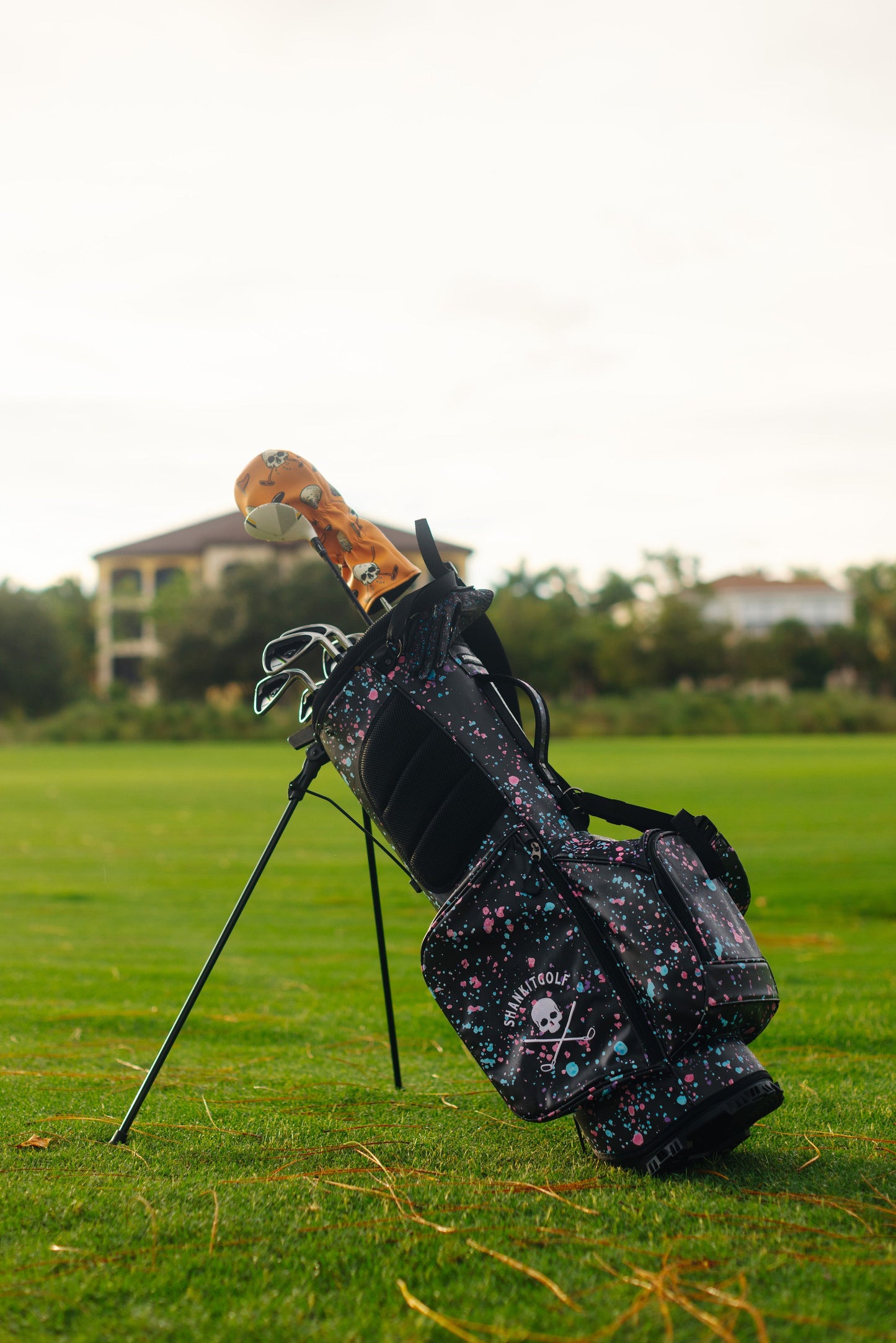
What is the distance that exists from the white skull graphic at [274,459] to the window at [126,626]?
216 ft

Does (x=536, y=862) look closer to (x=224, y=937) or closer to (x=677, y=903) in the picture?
(x=677, y=903)

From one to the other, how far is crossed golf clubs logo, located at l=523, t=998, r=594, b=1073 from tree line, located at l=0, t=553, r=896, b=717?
135 ft

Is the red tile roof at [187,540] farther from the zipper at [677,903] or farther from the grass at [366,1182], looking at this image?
the zipper at [677,903]

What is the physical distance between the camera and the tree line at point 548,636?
55469 mm

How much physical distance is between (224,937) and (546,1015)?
35.4 inches

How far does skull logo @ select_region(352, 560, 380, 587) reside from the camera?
3273 mm

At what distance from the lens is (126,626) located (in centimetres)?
6769

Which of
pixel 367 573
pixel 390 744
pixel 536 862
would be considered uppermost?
pixel 367 573

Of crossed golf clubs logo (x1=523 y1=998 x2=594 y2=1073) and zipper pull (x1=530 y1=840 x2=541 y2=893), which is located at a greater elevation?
zipper pull (x1=530 y1=840 x2=541 y2=893)

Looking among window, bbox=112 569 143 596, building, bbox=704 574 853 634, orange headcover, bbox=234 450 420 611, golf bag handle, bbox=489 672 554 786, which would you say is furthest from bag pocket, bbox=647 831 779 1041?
building, bbox=704 574 853 634

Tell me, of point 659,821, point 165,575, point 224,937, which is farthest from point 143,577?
point 659,821

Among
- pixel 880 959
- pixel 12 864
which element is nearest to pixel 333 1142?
pixel 880 959

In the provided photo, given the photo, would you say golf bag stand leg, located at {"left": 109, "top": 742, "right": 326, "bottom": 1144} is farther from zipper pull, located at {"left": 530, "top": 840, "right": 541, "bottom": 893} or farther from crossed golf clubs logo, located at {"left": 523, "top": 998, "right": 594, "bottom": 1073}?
crossed golf clubs logo, located at {"left": 523, "top": 998, "right": 594, "bottom": 1073}

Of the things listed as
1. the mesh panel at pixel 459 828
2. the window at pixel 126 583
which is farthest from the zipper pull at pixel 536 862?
the window at pixel 126 583
